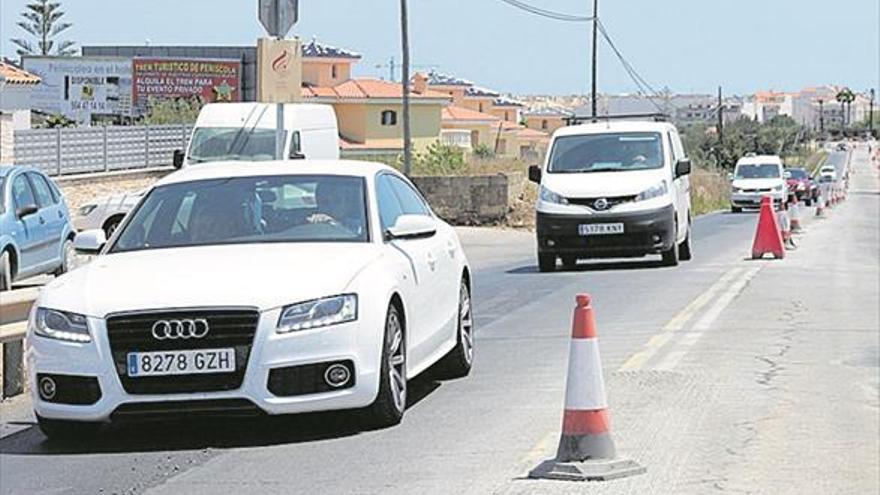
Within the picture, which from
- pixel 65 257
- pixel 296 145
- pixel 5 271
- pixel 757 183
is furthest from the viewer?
pixel 757 183

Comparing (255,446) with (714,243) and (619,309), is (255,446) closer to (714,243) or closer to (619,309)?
(619,309)

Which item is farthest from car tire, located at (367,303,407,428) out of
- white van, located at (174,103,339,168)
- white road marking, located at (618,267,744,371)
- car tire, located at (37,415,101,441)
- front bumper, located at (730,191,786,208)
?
front bumper, located at (730,191,786,208)

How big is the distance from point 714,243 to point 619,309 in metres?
15.2

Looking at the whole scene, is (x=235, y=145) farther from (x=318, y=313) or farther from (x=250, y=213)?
(x=318, y=313)

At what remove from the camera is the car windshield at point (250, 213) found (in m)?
9.24

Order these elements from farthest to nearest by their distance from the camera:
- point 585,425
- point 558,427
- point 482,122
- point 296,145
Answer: point 482,122
point 296,145
point 558,427
point 585,425

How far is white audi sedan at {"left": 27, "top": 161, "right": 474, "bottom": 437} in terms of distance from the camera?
8.06 metres

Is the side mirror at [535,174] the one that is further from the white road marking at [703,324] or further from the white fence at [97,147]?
the white fence at [97,147]

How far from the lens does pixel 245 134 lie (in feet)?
89.0

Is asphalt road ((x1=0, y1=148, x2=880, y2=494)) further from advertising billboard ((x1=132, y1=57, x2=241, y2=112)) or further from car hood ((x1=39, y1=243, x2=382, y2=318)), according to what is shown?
advertising billboard ((x1=132, y1=57, x2=241, y2=112))

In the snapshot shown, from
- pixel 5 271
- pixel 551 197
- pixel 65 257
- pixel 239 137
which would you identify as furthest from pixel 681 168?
pixel 5 271

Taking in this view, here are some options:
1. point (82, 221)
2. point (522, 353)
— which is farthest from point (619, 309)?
point (82, 221)

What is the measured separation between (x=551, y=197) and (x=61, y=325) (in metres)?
14.0

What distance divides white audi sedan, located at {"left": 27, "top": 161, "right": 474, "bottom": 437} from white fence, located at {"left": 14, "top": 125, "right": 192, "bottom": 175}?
83.2ft
